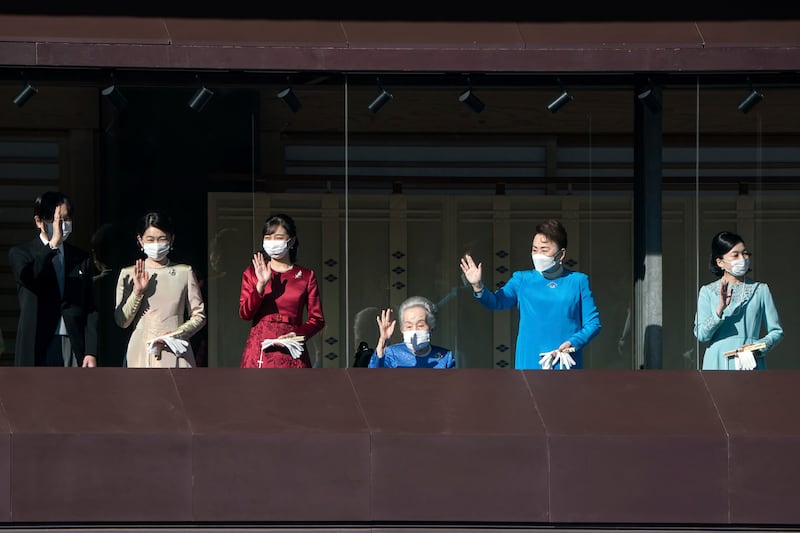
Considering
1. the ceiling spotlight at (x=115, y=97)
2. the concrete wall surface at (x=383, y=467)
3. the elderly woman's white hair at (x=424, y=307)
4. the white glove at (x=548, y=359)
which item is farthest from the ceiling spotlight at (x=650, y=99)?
the ceiling spotlight at (x=115, y=97)

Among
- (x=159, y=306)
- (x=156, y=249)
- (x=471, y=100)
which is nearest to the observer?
(x=156, y=249)

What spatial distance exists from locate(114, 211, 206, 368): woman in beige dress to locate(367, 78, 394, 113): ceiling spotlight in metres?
1.76

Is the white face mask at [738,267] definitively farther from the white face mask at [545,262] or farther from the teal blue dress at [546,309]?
the white face mask at [545,262]

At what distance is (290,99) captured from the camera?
453 inches

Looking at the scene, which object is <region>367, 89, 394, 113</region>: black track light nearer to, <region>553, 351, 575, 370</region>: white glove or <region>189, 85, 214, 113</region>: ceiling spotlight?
<region>189, 85, 214, 113</region>: ceiling spotlight

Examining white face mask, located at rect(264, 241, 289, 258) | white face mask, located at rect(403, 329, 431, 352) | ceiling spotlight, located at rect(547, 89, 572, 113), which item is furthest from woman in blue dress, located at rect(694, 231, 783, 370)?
white face mask, located at rect(264, 241, 289, 258)

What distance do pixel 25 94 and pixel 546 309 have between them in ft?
13.9

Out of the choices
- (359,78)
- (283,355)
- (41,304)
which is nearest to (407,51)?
(359,78)

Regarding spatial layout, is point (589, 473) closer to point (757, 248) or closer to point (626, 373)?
point (626, 373)

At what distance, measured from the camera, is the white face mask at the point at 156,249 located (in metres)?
11.2

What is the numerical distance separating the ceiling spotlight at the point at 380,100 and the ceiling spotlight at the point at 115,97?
6.08 feet

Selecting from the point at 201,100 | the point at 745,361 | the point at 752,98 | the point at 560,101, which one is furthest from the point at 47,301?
the point at 752,98

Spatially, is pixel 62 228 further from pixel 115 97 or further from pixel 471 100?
pixel 471 100

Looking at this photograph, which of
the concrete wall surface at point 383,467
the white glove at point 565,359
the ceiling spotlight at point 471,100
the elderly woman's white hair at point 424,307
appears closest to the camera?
the concrete wall surface at point 383,467
